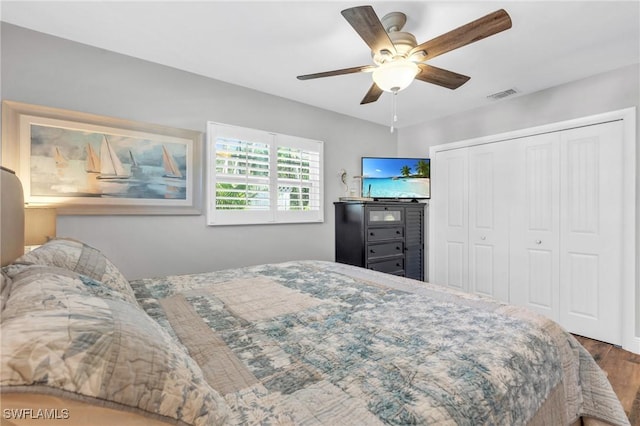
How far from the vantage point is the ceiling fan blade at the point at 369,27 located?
1.43m

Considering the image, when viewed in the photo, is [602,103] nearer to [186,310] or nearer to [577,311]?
[577,311]

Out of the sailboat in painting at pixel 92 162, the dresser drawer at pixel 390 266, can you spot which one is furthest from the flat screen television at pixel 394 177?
the sailboat in painting at pixel 92 162

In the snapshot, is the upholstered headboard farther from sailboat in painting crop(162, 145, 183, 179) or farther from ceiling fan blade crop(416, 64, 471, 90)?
ceiling fan blade crop(416, 64, 471, 90)

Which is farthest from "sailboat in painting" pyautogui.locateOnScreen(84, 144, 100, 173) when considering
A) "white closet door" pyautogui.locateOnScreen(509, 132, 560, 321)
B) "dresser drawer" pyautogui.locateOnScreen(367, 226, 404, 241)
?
"white closet door" pyautogui.locateOnScreen(509, 132, 560, 321)

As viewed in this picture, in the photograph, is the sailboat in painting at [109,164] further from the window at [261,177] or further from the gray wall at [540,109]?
the gray wall at [540,109]

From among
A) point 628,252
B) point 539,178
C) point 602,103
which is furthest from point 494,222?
point 602,103

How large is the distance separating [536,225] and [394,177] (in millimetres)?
1726

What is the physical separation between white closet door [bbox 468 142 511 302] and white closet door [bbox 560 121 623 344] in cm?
54

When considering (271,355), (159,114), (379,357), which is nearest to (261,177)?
(159,114)

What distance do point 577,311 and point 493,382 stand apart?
294cm

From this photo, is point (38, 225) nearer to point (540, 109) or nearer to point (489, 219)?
point (489, 219)

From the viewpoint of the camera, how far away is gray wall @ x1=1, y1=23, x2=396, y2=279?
85.4 inches

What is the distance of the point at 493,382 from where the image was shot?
2.85 ft

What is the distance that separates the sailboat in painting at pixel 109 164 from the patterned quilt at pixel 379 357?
1.17m
